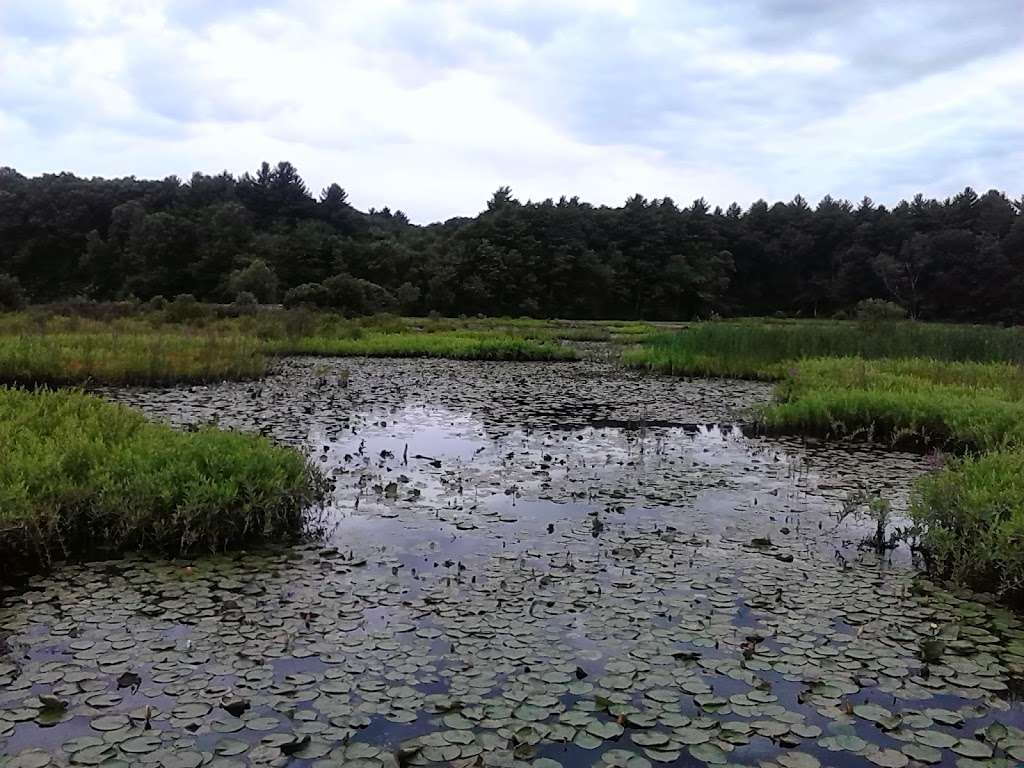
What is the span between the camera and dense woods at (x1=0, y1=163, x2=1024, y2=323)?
165 feet

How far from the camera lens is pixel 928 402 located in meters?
9.95

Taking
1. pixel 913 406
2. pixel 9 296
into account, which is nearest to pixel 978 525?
pixel 913 406

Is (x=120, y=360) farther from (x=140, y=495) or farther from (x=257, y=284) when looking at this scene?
(x=257, y=284)

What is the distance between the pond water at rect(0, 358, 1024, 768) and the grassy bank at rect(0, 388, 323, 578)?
0.27 m

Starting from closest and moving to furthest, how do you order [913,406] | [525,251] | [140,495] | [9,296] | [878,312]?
1. [140,495]
2. [913,406]
3. [878,312]
4. [9,296]
5. [525,251]

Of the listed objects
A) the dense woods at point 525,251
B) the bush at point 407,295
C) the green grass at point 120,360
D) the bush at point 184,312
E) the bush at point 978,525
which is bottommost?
the bush at point 978,525

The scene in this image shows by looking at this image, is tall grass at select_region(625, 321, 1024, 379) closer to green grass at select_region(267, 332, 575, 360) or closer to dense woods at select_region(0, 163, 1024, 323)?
green grass at select_region(267, 332, 575, 360)

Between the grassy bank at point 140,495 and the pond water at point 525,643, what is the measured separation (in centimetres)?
27

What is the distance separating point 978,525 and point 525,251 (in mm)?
50735

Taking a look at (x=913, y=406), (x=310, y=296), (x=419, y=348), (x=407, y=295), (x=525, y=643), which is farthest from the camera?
(x=407, y=295)

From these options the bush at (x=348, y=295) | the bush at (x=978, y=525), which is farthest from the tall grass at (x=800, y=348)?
the bush at (x=348, y=295)

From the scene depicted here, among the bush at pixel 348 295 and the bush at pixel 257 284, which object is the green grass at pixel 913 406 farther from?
the bush at pixel 257 284

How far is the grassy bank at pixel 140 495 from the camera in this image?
4.89 metres

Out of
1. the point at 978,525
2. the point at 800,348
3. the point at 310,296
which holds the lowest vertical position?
the point at 978,525
